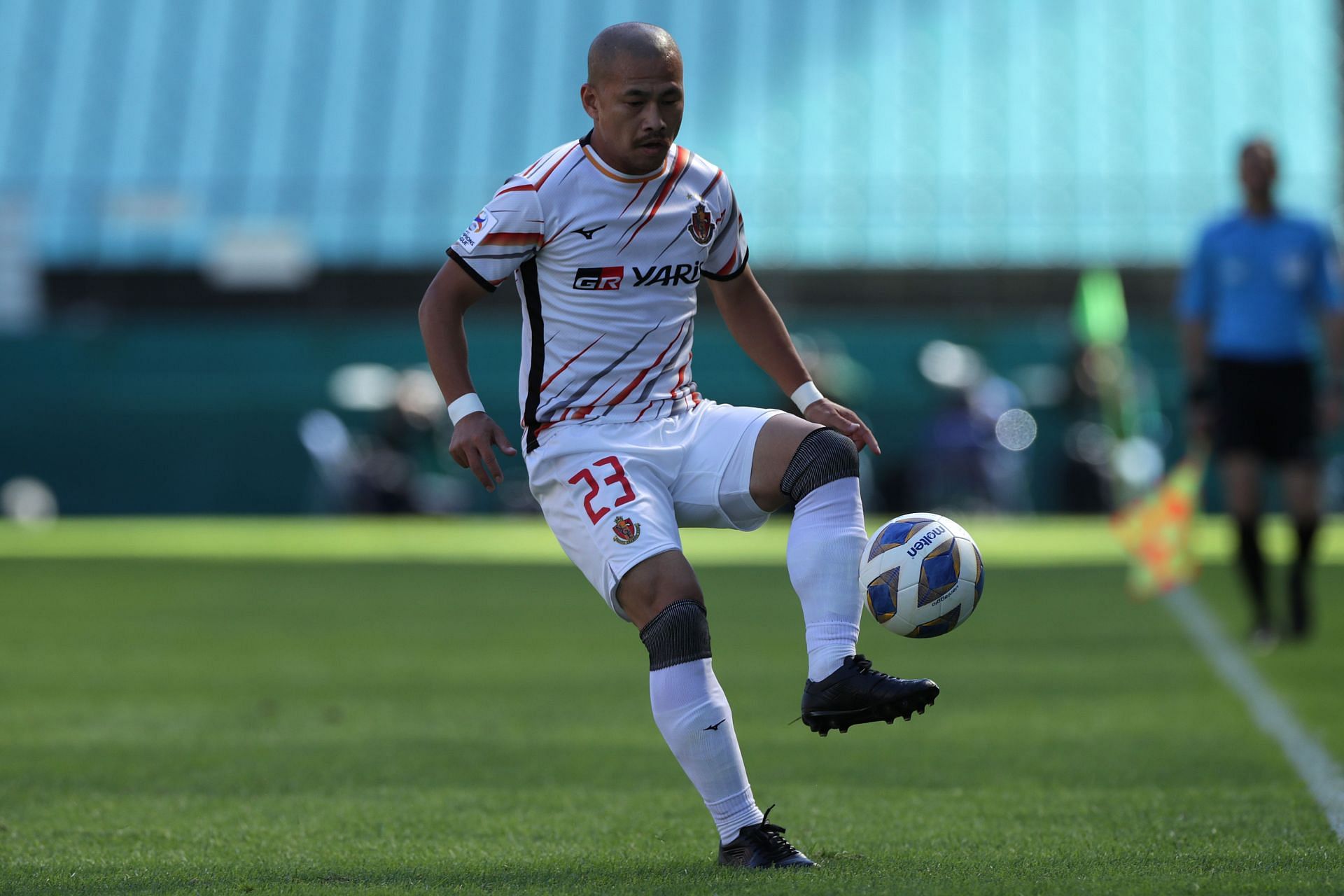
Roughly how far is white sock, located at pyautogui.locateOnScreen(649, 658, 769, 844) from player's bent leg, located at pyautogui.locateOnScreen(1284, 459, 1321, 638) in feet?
19.4

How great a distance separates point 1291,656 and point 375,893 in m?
6.19

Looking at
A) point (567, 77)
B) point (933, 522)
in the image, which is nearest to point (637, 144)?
point (933, 522)

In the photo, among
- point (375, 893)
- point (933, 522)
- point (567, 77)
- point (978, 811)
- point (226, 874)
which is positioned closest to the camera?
point (375, 893)

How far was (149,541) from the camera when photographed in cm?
1903

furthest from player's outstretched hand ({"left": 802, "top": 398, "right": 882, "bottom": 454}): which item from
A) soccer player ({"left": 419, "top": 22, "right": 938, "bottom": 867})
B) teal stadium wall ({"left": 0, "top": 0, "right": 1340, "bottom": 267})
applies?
teal stadium wall ({"left": 0, "top": 0, "right": 1340, "bottom": 267})

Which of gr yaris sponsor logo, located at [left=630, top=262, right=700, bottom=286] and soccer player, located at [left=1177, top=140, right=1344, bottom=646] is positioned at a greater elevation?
gr yaris sponsor logo, located at [left=630, top=262, right=700, bottom=286]

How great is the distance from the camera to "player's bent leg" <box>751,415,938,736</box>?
4.13m

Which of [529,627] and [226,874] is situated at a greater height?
[226,874]

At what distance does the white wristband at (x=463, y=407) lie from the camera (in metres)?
4.32

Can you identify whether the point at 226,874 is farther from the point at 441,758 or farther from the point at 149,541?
the point at 149,541

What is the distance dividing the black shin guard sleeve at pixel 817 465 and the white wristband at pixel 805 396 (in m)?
0.28

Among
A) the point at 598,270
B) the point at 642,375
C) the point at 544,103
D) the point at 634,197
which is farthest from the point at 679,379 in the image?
the point at 544,103

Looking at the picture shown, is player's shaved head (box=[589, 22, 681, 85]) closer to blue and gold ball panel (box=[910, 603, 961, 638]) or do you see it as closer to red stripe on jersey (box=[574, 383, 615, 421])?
red stripe on jersey (box=[574, 383, 615, 421])

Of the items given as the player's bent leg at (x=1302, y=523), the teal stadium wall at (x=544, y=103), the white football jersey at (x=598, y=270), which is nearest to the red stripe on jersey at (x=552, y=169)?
the white football jersey at (x=598, y=270)
